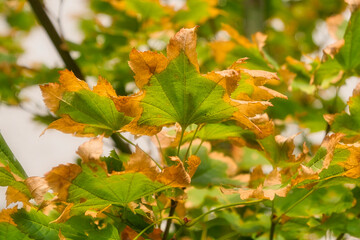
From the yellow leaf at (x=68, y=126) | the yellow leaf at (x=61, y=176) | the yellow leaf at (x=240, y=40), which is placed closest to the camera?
the yellow leaf at (x=61, y=176)

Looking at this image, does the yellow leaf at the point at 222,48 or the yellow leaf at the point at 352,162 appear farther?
the yellow leaf at the point at 222,48

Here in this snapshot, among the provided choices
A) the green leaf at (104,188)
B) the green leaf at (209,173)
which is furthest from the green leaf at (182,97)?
the green leaf at (209,173)

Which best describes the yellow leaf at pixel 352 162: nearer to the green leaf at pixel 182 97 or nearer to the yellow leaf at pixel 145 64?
the green leaf at pixel 182 97

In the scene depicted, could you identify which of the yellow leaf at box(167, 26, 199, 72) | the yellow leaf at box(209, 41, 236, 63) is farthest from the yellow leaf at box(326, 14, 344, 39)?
the yellow leaf at box(167, 26, 199, 72)

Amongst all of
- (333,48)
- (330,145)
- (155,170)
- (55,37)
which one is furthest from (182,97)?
(55,37)

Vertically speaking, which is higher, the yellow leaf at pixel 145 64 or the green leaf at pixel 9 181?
the yellow leaf at pixel 145 64

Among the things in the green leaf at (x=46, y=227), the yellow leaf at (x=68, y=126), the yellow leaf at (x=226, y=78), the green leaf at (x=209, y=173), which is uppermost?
the yellow leaf at (x=226, y=78)

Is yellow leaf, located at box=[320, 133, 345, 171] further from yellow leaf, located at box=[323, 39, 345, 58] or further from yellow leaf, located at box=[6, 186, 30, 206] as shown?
yellow leaf, located at box=[6, 186, 30, 206]

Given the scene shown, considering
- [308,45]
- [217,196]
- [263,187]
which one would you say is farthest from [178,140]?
[308,45]
